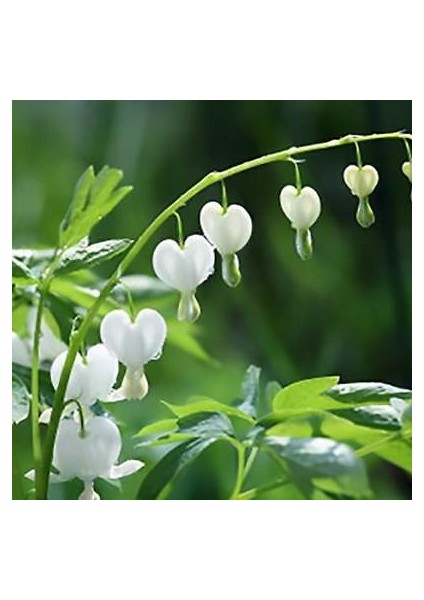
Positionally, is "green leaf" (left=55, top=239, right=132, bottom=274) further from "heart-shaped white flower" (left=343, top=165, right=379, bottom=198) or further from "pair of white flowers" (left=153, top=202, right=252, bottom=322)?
"heart-shaped white flower" (left=343, top=165, right=379, bottom=198)

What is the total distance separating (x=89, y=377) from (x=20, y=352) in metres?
0.24

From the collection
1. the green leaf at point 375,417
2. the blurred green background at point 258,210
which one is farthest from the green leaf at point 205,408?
the blurred green background at point 258,210

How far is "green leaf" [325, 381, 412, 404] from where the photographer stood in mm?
1146

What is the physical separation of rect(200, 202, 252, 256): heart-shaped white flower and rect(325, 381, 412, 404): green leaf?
198mm

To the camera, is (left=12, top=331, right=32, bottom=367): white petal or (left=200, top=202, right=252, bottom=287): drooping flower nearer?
(left=200, top=202, right=252, bottom=287): drooping flower

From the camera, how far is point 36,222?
267cm

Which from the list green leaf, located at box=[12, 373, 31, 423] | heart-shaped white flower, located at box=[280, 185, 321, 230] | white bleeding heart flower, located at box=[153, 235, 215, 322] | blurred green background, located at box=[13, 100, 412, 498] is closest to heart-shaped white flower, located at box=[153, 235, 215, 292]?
white bleeding heart flower, located at box=[153, 235, 215, 322]

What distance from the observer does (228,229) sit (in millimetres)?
1217

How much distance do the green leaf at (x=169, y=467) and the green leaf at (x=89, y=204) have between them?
0.93 feet

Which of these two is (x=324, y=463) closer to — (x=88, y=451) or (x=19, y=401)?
(x=88, y=451)

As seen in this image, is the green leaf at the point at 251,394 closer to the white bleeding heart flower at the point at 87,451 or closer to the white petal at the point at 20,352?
the white bleeding heart flower at the point at 87,451

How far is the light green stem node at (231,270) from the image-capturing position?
3.91 ft
